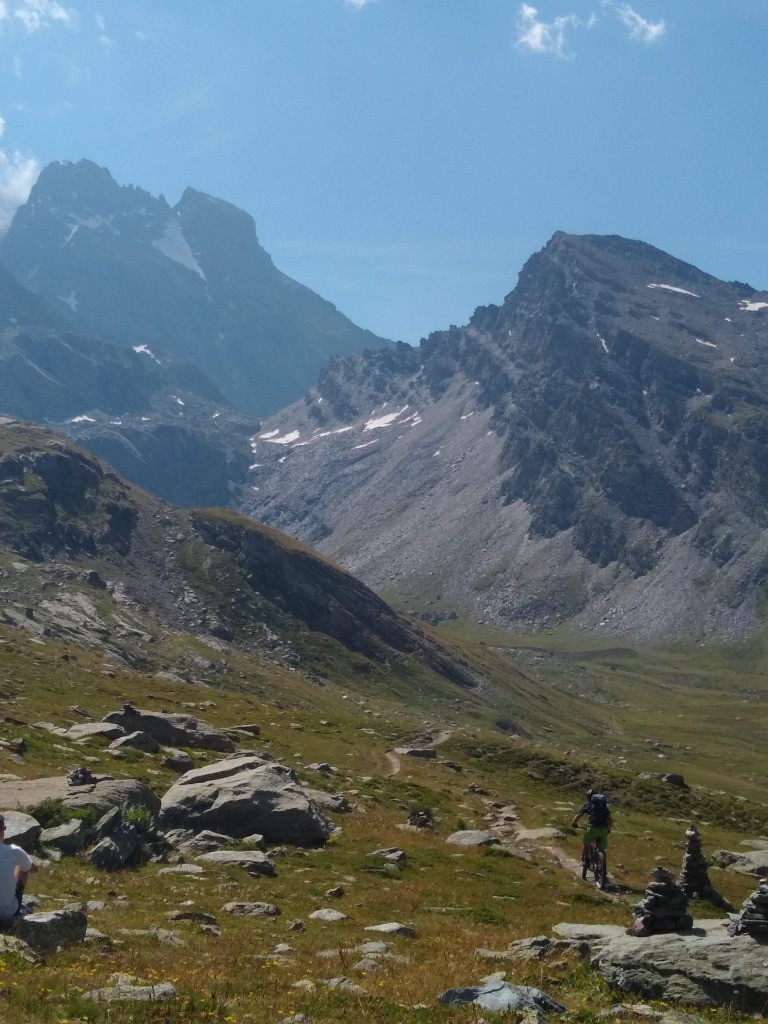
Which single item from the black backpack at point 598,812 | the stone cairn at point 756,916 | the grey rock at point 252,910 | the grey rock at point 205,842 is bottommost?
the grey rock at point 205,842

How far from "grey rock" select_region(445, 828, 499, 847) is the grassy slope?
104 centimetres

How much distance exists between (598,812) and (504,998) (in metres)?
20.2

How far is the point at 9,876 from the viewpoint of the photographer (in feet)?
54.4

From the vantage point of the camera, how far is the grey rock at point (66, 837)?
80.3 feet

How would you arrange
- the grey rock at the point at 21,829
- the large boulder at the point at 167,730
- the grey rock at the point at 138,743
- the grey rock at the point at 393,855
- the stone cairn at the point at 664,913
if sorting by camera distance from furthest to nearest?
the large boulder at the point at 167,730, the grey rock at the point at 138,743, the grey rock at the point at 393,855, the grey rock at the point at 21,829, the stone cairn at the point at 664,913

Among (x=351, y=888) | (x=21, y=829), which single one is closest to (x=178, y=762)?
(x=351, y=888)

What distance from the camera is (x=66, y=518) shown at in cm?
19750

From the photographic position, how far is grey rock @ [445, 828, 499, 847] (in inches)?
1467

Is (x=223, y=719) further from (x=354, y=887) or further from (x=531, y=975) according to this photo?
(x=531, y=975)

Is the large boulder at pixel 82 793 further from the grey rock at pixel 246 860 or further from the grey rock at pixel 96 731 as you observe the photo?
the grey rock at pixel 96 731

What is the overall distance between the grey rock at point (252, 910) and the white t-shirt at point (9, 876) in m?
6.65

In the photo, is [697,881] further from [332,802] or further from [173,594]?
[173,594]

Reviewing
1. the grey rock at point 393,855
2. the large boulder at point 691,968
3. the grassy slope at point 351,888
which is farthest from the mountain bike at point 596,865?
the large boulder at point 691,968

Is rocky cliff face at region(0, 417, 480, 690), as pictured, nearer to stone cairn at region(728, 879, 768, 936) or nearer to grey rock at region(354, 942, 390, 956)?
grey rock at region(354, 942, 390, 956)
